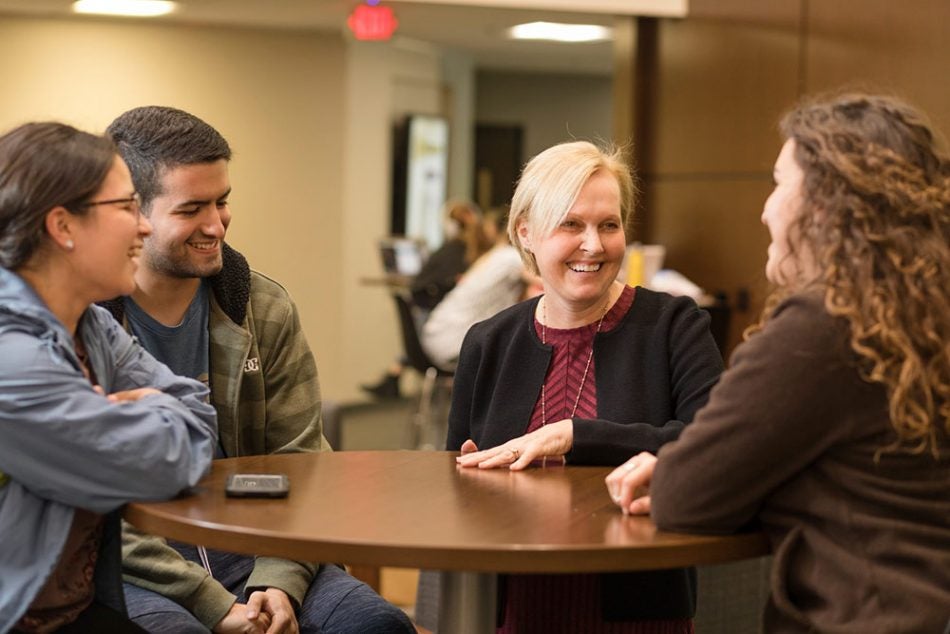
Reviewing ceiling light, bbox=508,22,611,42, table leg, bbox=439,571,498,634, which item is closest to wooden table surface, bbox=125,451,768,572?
table leg, bbox=439,571,498,634

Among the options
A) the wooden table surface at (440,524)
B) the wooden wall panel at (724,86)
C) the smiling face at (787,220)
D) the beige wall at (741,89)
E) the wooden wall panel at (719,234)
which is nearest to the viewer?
the wooden table surface at (440,524)

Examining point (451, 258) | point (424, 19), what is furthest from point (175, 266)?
point (451, 258)

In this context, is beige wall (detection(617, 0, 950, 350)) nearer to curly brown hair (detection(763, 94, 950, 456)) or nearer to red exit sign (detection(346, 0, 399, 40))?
red exit sign (detection(346, 0, 399, 40))

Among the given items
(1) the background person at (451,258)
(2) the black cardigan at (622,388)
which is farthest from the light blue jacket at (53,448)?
(1) the background person at (451,258)

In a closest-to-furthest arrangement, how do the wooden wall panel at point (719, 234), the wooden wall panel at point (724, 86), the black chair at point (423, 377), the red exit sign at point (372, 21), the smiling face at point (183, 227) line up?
1. the smiling face at point (183, 227)
2. the wooden wall panel at point (724, 86)
3. the wooden wall panel at point (719, 234)
4. the black chair at point (423, 377)
5. the red exit sign at point (372, 21)

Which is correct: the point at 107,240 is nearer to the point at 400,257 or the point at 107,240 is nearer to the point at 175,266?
the point at 175,266

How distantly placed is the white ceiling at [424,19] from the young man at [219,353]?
4.10 m

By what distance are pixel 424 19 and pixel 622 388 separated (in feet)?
16.8

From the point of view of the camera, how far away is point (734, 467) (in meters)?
1.62

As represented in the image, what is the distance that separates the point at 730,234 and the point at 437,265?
2.20 metres

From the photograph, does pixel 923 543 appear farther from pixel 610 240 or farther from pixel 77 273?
pixel 77 273

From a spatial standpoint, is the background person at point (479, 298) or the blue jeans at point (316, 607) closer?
the blue jeans at point (316, 607)

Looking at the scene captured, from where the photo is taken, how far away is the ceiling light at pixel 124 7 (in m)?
7.34

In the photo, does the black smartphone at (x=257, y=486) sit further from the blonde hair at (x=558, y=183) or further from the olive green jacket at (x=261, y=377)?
the blonde hair at (x=558, y=183)
